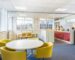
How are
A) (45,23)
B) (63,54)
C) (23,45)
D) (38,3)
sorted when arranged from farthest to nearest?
1. (45,23)
2. (38,3)
3. (63,54)
4. (23,45)

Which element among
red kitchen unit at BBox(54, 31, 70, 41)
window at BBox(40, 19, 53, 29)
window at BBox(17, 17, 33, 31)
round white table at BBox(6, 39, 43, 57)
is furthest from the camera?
window at BBox(40, 19, 53, 29)

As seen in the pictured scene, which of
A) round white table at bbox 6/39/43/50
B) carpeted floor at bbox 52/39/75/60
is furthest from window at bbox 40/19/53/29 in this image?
round white table at bbox 6/39/43/50

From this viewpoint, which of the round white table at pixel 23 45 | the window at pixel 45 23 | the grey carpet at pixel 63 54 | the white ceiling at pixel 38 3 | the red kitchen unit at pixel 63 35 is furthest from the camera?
the window at pixel 45 23

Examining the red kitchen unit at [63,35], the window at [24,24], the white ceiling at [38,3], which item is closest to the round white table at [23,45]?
the white ceiling at [38,3]

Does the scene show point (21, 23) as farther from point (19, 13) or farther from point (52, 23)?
point (52, 23)

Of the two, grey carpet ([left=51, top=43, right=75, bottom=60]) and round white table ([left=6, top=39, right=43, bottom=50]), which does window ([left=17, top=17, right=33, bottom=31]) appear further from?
round white table ([left=6, top=39, right=43, bottom=50])

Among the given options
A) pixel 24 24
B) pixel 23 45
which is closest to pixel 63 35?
pixel 24 24

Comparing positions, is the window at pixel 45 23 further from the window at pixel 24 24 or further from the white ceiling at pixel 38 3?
the white ceiling at pixel 38 3

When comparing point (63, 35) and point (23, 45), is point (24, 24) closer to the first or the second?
point (63, 35)

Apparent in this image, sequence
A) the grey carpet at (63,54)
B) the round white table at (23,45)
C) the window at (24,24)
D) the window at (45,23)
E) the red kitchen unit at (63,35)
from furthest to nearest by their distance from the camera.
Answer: the window at (45,23), the window at (24,24), the red kitchen unit at (63,35), the grey carpet at (63,54), the round white table at (23,45)

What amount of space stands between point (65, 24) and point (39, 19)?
3.88m

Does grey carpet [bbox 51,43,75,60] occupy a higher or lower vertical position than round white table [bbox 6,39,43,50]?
lower

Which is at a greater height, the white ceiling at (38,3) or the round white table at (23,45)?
the white ceiling at (38,3)

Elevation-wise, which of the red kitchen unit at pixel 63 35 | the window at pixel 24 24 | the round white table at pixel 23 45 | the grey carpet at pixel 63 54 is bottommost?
the grey carpet at pixel 63 54
